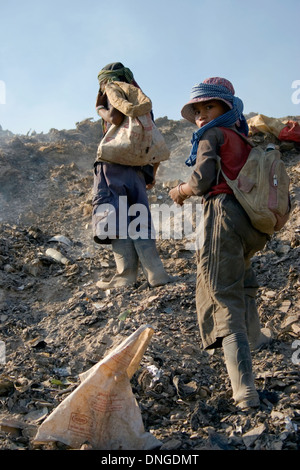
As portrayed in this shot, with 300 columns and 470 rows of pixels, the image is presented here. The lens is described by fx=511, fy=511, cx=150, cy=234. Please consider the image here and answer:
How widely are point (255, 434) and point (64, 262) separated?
3237 millimetres

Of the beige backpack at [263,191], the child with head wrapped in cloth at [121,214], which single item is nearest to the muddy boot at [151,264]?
the child with head wrapped in cloth at [121,214]

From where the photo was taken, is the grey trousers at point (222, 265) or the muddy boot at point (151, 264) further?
the muddy boot at point (151, 264)

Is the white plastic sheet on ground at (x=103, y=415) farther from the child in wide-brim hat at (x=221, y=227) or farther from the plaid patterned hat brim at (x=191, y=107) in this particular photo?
the plaid patterned hat brim at (x=191, y=107)

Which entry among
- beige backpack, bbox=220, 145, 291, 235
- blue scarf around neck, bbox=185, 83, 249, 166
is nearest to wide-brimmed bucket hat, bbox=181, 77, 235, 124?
blue scarf around neck, bbox=185, 83, 249, 166

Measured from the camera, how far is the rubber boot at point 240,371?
260 cm

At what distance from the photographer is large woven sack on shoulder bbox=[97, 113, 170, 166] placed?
4.34 metres

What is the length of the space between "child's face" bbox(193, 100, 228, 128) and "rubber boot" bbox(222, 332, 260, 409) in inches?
50.2

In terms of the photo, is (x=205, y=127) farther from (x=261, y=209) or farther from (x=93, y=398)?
(x=93, y=398)

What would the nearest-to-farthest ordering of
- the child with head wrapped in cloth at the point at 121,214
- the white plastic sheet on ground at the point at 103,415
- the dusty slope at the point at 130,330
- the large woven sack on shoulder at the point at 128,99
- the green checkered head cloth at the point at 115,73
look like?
the white plastic sheet on ground at the point at 103,415, the dusty slope at the point at 130,330, the large woven sack on shoulder at the point at 128,99, the child with head wrapped in cloth at the point at 121,214, the green checkered head cloth at the point at 115,73

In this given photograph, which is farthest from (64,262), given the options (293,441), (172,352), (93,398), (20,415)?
(293,441)

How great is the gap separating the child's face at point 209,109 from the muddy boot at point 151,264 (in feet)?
5.28

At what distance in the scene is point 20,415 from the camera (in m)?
2.63

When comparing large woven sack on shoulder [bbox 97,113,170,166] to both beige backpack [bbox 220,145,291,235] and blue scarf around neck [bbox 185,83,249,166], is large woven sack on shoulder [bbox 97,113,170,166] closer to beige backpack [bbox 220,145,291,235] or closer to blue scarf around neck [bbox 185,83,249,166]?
blue scarf around neck [bbox 185,83,249,166]

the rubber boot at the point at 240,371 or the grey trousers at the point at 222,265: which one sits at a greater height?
the grey trousers at the point at 222,265
